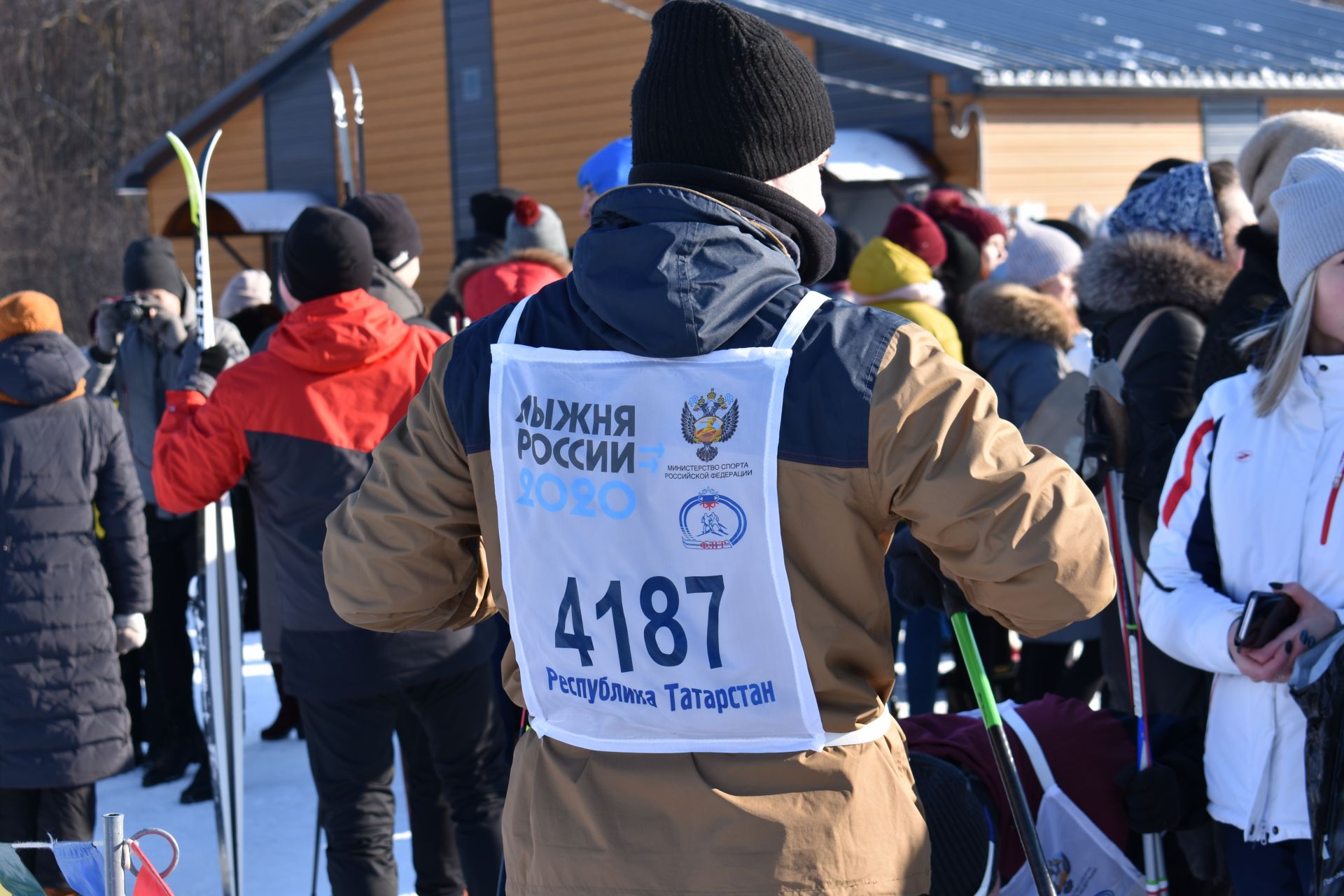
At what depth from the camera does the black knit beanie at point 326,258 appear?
11.0ft

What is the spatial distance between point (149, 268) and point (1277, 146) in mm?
3962

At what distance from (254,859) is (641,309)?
335 centimetres

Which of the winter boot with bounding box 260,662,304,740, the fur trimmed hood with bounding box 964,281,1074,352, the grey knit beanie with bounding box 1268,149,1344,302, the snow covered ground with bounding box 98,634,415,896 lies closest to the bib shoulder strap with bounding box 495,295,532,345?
the grey knit beanie with bounding box 1268,149,1344,302

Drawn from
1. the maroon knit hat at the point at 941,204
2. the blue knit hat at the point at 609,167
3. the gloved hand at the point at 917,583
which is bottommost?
the gloved hand at the point at 917,583

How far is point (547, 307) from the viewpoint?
5.78 ft

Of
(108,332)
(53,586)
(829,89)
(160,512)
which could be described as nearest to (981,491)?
(53,586)

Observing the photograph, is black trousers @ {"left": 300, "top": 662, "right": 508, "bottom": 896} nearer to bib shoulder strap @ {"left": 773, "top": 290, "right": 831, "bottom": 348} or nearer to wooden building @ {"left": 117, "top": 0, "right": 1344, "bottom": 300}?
bib shoulder strap @ {"left": 773, "top": 290, "right": 831, "bottom": 348}

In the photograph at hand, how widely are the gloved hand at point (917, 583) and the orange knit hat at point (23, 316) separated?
2.56m

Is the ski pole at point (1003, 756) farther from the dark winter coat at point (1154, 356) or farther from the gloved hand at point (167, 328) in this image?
the gloved hand at point (167, 328)

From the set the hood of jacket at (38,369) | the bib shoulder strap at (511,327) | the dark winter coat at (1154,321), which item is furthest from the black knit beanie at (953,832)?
the hood of jacket at (38,369)

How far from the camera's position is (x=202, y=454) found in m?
3.28

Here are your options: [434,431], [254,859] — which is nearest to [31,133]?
[254,859]

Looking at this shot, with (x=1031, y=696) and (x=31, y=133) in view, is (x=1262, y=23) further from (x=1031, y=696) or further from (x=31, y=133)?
(x=31, y=133)

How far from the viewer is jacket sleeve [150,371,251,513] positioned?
129 inches
